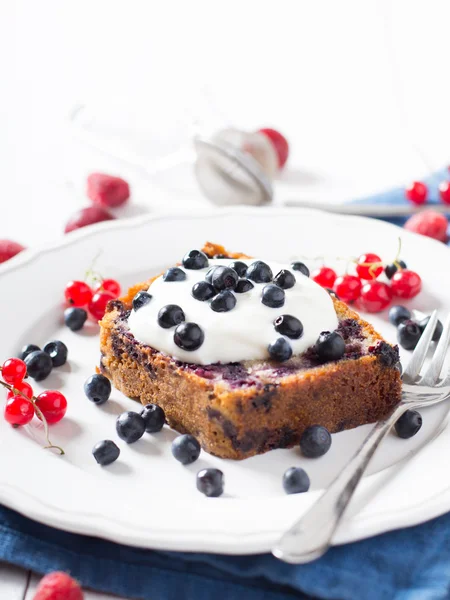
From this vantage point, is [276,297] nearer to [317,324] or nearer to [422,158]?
[317,324]

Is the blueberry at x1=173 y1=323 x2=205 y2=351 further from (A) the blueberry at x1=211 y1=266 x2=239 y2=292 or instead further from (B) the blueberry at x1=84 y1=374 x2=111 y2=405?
(B) the blueberry at x1=84 y1=374 x2=111 y2=405

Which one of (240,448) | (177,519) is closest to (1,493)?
(177,519)

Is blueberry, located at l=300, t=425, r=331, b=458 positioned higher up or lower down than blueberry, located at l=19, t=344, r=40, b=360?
lower down

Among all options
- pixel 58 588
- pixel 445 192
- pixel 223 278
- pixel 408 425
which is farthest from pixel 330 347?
pixel 445 192

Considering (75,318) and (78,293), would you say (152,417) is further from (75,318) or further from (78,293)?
(78,293)

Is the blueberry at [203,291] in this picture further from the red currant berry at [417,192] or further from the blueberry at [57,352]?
the red currant berry at [417,192]

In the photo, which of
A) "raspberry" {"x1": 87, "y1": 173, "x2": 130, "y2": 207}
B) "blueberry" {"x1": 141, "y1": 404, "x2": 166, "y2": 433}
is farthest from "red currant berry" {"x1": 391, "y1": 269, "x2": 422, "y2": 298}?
"raspberry" {"x1": 87, "y1": 173, "x2": 130, "y2": 207}
